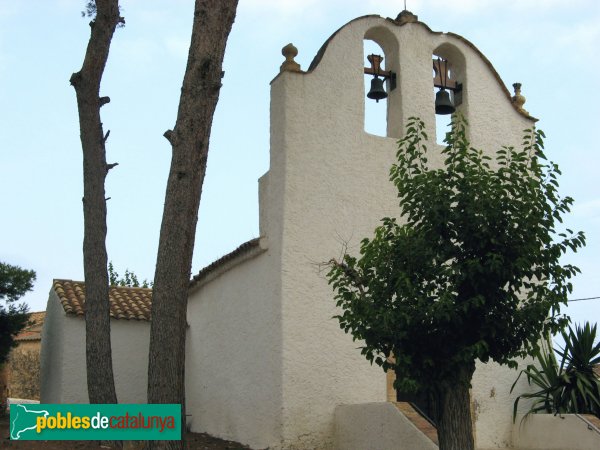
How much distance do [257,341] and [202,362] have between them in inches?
116

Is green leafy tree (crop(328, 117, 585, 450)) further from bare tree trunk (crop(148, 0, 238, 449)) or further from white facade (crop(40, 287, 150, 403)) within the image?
white facade (crop(40, 287, 150, 403))

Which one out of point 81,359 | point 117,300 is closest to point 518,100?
point 117,300

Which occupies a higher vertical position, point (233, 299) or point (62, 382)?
point (233, 299)

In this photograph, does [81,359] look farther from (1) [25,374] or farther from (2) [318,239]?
(1) [25,374]

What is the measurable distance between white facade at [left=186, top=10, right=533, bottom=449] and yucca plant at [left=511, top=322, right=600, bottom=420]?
0.46 m

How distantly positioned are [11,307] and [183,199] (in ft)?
31.6

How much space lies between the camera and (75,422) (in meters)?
9.50

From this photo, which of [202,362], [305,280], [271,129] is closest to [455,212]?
[305,280]

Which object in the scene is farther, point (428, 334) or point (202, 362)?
point (202, 362)

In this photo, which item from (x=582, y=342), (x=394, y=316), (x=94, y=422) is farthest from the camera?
(x=582, y=342)

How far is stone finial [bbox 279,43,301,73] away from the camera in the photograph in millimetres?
11305

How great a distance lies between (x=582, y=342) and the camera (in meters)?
11.3

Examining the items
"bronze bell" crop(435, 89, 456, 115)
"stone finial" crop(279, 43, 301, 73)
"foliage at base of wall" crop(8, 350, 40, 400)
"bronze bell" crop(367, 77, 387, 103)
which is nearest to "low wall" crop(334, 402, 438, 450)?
"bronze bell" crop(367, 77, 387, 103)

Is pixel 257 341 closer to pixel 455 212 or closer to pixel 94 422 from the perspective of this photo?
pixel 94 422
